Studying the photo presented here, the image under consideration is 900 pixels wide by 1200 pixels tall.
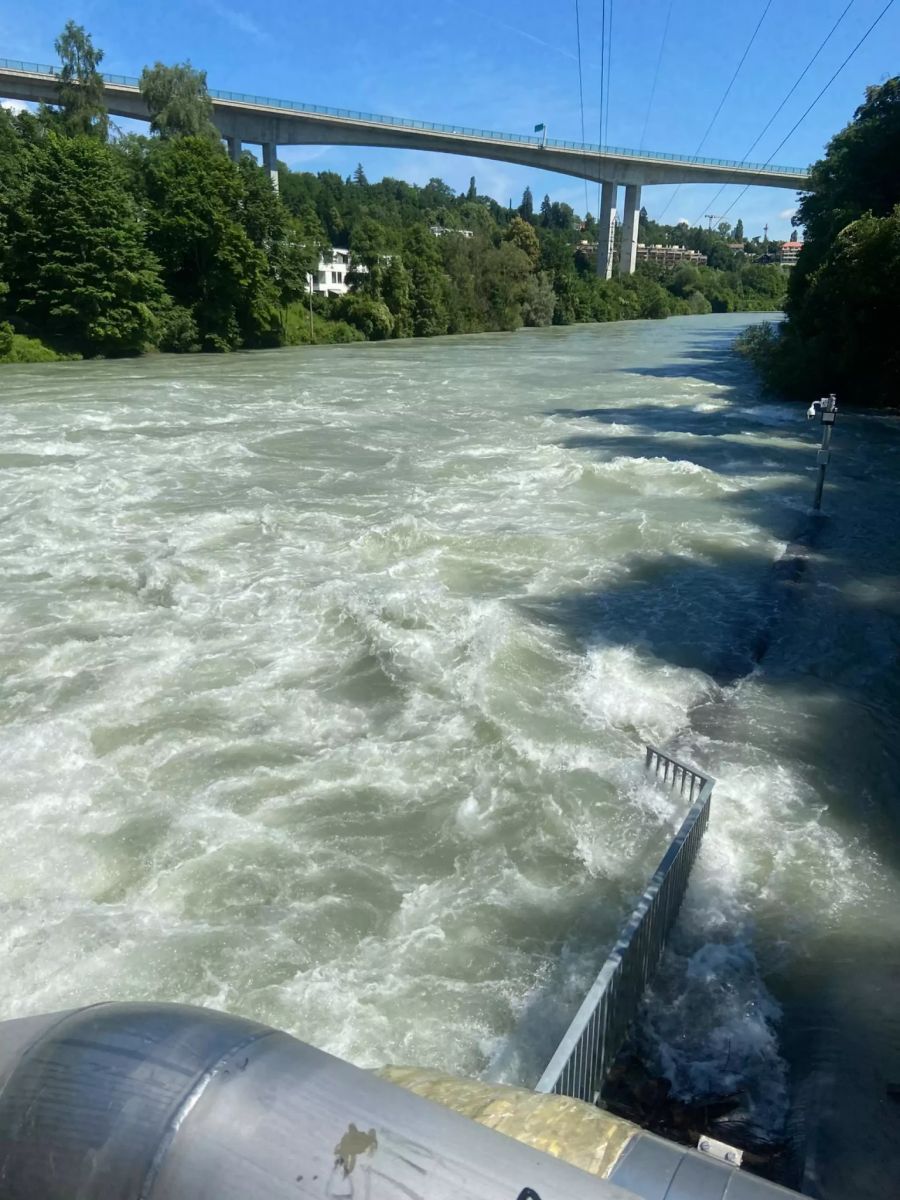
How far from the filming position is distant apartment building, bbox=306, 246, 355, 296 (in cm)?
6158

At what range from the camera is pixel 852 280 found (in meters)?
24.8

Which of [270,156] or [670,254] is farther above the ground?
[670,254]

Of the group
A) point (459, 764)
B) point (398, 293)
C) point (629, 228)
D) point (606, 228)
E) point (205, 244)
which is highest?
point (629, 228)

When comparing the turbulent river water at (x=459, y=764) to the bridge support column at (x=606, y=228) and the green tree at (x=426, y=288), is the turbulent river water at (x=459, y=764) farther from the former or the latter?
the bridge support column at (x=606, y=228)

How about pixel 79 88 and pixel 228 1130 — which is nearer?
pixel 228 1130

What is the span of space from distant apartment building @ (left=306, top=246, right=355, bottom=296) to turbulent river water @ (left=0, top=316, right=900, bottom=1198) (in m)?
49.0

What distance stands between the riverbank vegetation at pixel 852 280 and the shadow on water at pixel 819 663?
6.77 m

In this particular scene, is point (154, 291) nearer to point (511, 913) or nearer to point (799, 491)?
point (799, 491)

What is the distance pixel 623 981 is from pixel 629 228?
305 feet

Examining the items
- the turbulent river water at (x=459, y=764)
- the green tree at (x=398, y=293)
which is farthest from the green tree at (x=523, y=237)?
the turbulent river water at (x=459, y=764)

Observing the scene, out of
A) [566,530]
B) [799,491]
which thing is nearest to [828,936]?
[566,530]

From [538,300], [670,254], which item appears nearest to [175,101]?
[538,300]

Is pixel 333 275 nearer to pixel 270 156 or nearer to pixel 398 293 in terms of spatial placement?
pixel 270 156

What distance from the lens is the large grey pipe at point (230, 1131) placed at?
4.60ft
